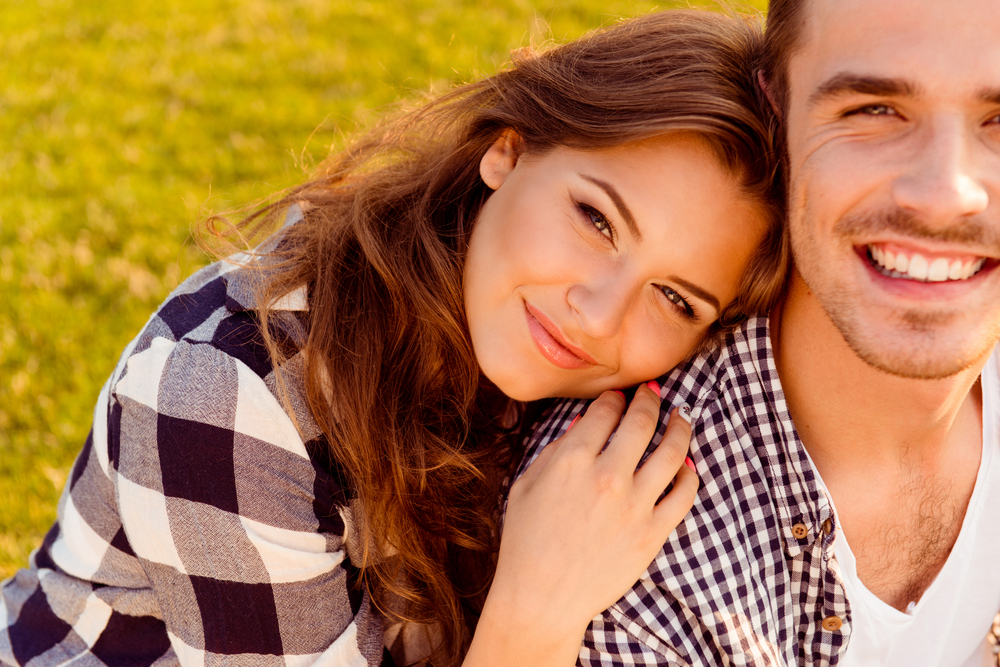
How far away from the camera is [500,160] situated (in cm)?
270

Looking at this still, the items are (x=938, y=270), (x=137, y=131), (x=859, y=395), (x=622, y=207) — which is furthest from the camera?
(x=137, y=131)

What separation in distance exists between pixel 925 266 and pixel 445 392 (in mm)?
1381

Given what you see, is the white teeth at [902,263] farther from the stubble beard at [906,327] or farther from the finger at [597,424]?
the finger at [597,424]

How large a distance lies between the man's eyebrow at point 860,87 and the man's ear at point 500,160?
2.80 ft

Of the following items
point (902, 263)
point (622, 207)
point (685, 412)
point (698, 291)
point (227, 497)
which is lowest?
point (227, 497)

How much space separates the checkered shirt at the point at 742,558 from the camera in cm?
231

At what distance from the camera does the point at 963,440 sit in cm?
275

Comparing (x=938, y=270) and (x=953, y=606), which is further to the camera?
(x=953, y=606)

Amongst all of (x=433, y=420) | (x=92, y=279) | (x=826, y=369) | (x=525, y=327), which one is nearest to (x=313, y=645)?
(x=433, y=420)

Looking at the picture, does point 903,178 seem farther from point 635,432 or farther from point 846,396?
point 635,432

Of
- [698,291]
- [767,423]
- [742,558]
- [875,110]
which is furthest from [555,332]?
[875,110]

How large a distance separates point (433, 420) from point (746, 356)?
3.09 ft

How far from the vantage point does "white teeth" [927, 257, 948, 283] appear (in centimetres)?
215

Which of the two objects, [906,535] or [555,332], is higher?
[555,332]
